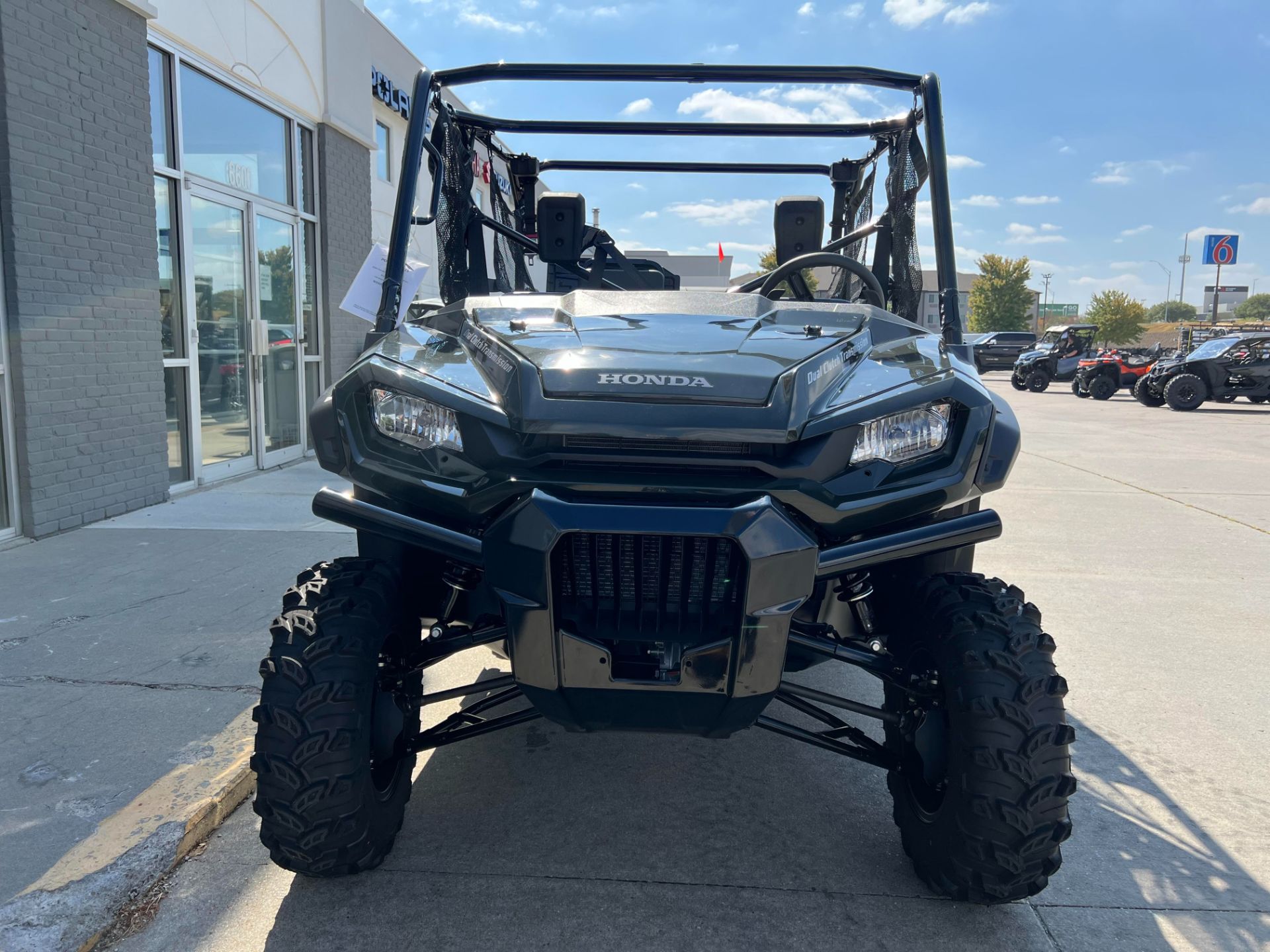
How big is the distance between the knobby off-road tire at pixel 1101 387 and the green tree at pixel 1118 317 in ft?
147

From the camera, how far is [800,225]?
150 inches

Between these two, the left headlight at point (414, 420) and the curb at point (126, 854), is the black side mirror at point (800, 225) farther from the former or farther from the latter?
the curb at point (126, 854)

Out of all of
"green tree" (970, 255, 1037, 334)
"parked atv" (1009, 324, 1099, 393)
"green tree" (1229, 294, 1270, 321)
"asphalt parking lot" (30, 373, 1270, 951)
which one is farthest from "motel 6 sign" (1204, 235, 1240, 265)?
"green tree" (1229, 294, 1270, 321)

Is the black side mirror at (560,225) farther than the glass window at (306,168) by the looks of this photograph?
No

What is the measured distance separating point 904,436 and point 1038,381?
1061 inches

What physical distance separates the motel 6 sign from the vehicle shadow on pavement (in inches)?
1440

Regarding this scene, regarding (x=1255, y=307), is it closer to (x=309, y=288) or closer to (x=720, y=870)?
(x=309, y=288)

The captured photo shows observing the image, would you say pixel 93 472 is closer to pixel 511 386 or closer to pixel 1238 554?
pixel 511 386

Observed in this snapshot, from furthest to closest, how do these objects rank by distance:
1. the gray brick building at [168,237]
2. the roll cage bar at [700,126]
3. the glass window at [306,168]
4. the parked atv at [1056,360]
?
the parked atv at [1056,360] → the glass window at [306,168] → the gray brick building at [168,237] → the roll cage bar at [700,126]

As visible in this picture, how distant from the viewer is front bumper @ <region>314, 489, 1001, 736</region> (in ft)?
6.05

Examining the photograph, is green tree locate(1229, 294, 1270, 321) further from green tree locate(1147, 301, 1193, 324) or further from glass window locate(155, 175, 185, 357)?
glass window locate(155, 175, 185, 357)

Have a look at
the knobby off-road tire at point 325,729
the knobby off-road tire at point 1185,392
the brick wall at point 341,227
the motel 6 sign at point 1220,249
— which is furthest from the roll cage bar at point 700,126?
the motel 6 sign at point 1220,249

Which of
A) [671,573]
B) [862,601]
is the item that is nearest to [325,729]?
[671,573]

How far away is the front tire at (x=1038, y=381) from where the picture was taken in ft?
87.4
